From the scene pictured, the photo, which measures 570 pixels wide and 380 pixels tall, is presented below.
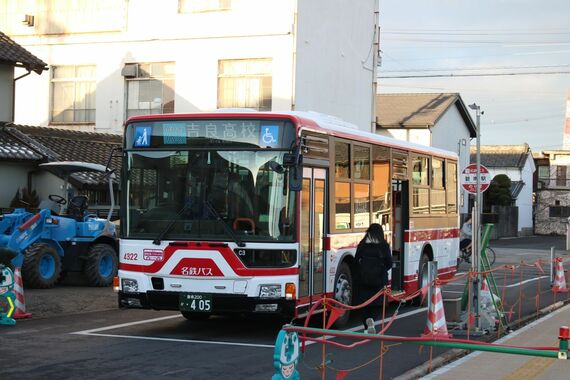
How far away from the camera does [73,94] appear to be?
1388 inches

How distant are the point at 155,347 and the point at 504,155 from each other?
7403 centimetres

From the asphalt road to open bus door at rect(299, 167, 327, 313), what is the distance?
2.78 ft

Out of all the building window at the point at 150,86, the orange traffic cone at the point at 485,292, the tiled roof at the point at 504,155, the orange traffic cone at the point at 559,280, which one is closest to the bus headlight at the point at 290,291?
the orange traffic cone at the point at 485,292

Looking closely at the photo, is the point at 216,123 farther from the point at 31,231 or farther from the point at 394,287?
the point at 31,231

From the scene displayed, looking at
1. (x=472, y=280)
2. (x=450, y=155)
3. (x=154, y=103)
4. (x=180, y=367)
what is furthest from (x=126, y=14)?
(x=180, y=367)

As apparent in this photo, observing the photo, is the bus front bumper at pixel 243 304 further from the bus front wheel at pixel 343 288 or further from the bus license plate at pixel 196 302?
the bus front wheel at pixel 343 288

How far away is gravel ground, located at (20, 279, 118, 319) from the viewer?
584 inches

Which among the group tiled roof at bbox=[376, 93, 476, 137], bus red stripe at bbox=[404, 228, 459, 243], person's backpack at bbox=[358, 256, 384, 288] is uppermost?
tiled roof at bbox=[376, 93, 476, 137]

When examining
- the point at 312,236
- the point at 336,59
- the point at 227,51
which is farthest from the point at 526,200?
the point at 312,236

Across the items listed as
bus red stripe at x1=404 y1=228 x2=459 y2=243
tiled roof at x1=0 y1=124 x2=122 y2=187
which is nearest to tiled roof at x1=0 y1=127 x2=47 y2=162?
tiled roof at x1=0 y1=124 x2=122 y2=187

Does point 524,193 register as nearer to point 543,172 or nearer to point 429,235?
point 543,172

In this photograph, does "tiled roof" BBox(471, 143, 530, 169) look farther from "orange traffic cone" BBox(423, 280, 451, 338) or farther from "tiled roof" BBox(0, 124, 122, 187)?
"orange traffic cone" BBox(423, 280, 451, 338)

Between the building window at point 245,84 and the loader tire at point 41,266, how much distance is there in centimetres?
1484

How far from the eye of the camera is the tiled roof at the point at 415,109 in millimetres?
51938
